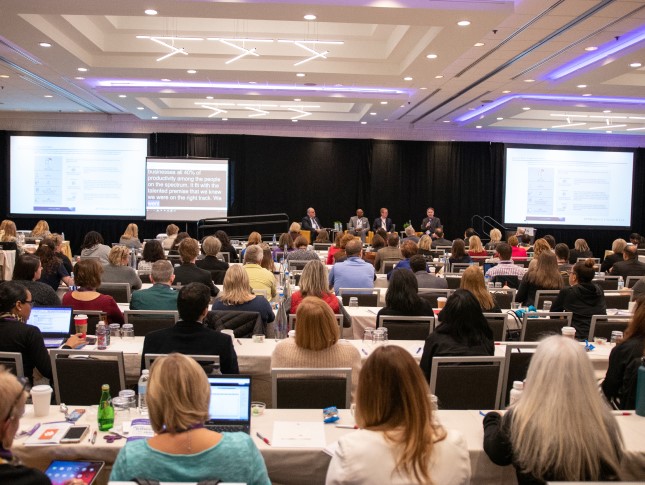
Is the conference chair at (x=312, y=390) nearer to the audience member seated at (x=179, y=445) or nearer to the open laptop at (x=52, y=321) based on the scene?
the audience member seated at (x=179, y=445)

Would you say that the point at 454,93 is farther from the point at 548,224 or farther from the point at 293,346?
the point at 293,346

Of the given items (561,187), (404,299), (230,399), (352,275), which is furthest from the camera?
(561,187)

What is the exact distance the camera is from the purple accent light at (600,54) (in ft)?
27.3

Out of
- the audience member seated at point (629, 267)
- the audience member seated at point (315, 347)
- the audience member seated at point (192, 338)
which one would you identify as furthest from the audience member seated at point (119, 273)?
the audience member seated at point (629, 267)

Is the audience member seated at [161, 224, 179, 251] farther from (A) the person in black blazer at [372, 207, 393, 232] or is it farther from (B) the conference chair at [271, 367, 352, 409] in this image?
(B) the conference chair at [271, 367, 352, 409]

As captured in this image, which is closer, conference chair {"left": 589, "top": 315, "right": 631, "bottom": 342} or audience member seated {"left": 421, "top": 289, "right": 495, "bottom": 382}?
audience member seated {"left": 421, "top": 289, "right": 495, "bottom": 382}

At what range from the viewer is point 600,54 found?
9.34m

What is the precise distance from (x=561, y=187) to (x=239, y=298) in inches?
581

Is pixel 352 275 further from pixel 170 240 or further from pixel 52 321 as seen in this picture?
pixel 170 240

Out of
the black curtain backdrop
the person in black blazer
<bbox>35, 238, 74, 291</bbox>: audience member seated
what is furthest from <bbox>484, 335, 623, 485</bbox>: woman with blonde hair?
the black curtain backdrop

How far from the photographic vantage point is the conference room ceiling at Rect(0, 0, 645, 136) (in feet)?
24.2

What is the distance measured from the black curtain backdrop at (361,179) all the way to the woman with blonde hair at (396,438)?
51.6ft

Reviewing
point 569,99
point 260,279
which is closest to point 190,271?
point 260,279

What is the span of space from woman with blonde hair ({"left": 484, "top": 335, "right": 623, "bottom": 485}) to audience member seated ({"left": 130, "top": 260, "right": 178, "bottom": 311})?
12.5 ft
